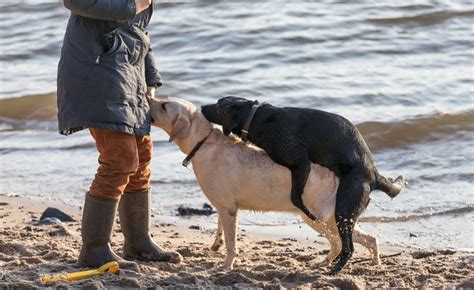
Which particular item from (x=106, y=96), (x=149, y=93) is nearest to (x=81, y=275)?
(x=106, y=96)

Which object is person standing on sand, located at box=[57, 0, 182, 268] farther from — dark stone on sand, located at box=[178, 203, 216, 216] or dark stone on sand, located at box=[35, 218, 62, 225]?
dark stone on sand, located at box=[178, 203, 216, 216]

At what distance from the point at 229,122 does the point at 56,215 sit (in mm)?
2157

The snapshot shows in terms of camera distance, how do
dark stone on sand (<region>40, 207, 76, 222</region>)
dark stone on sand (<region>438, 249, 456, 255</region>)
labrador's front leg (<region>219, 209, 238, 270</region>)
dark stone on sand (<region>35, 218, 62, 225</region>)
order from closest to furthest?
1. labrador's front leg (<region>219, 209, 238, 270</region>)
2. dark stone on sand (<region>438, 249, 456, 255</region>)
3. dark stone on sand (<region>35, 218, 62, 225</region>)
4. dark stone on sand (<region>40, 207, 76, 222</region>)

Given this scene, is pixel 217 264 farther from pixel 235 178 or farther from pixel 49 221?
pixel 49 221

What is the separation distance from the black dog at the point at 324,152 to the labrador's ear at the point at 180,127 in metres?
0.46

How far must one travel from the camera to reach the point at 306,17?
1609 centimetres

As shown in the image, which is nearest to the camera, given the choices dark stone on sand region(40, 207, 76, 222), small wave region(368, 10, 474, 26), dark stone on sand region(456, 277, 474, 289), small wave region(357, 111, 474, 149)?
dark stone on sand region(456, 277, 474, 289)

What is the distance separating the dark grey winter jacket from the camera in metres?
5.77

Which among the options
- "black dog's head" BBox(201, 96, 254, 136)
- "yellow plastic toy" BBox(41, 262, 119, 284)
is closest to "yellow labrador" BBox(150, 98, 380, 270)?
"black dog's head" BBox(201, 96, 254, 136)

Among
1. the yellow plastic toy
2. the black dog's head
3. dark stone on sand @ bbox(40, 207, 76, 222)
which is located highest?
the black dog's head

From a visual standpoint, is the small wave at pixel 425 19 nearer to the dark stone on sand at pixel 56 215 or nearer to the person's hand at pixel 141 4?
the dark stone on sand at pixel 56 215

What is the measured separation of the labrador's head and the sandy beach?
2.69ft

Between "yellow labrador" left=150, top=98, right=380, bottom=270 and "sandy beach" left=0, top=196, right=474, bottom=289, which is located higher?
"yellow labrador" left=150, top=98, right=380, bottom=270

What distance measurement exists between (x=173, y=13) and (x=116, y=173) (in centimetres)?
1124
